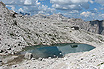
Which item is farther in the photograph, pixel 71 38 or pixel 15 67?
pixel 71 38

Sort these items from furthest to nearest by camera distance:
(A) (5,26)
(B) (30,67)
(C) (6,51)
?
(A) (5,26), (C) (6,51), (B) (30,67)

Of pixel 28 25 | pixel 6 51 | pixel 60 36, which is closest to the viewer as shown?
pixel 6 51

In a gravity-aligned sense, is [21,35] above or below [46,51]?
above

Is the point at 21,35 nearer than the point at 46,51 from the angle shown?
No

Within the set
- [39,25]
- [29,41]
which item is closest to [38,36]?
[29,41]

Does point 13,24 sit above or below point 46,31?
above

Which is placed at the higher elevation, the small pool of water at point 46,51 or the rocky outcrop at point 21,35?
the rocky outcrop at point 21,35

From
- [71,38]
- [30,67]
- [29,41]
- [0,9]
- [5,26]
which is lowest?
[71,38]

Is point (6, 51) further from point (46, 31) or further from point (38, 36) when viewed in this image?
point (46, 31)

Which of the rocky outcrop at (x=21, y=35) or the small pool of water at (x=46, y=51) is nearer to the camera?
the small pool of water at (x=46, y=51)

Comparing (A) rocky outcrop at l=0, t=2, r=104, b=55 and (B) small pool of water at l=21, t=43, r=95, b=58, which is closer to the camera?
(B) small pool of water at l=21, t=43, r=95, b=58

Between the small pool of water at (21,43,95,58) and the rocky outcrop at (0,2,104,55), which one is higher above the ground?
the rocky outcrop at (0,2,104,55)
